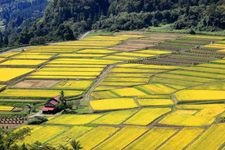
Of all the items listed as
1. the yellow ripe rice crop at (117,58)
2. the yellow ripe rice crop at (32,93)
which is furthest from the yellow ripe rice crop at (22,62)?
the yellow ripe rice crop at (32,93)

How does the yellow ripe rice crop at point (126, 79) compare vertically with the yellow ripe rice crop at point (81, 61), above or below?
above

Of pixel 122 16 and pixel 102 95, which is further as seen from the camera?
pixel 122 16

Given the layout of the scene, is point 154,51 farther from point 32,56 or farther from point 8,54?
point 8,54

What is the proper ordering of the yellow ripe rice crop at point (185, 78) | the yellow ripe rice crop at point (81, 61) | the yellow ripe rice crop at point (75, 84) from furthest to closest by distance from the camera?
the yellow ripe rice crop at point (81, 61) → the yellow ripe rice crop at point (185, 78) → the yellow ripe rice crop at point (75, 84)

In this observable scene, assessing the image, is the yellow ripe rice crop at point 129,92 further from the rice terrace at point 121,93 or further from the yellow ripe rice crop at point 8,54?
the yellow ripe rice crop at point 8,54

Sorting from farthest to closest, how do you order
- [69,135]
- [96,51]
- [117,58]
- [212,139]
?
[96,51] → [117,58] → [69,135] → [212,139]

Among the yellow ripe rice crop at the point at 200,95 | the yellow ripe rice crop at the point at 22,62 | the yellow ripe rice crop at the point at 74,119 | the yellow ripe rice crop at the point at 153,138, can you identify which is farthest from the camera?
the yellow ripe rice crop at the point at 22,62

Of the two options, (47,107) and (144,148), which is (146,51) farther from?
(144,148)

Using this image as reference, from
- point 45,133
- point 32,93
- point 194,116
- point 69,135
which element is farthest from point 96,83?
point 69,135
